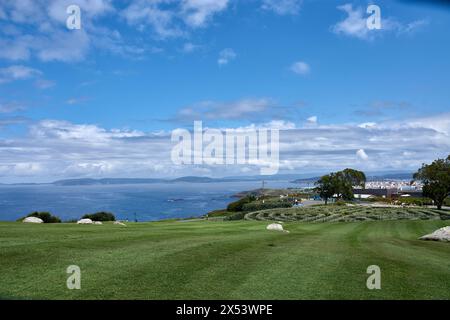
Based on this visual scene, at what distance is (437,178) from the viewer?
2931 inches

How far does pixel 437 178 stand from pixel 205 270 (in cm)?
7533

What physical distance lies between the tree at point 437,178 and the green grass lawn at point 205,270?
214 ft

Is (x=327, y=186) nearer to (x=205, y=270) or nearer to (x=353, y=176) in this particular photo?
(x=353, y=176)

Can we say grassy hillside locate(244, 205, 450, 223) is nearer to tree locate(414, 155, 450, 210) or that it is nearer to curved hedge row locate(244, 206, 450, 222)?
curved hedge row locate(244, 206, 450, 222)

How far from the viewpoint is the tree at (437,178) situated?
7338 cm

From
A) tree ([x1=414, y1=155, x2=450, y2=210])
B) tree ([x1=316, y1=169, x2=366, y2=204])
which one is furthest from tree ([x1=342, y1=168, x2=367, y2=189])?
tree ([x1=414, y1=155, x2=450, y2=210])
